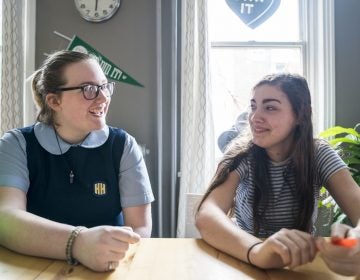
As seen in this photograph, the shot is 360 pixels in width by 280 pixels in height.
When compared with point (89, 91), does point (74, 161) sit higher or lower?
lower

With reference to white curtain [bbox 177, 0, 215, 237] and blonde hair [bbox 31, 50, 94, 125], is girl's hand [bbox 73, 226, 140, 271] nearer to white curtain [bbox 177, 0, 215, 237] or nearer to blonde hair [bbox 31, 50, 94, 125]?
blonde hair [bbox 31, 50, 94, 125]

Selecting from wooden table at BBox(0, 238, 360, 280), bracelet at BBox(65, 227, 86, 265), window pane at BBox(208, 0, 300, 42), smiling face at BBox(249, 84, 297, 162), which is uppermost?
window pane at BBox(208, 0, 300, 42)

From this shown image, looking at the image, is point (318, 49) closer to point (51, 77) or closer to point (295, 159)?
point (295, 159)

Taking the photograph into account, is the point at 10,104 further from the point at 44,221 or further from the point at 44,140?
the point at 44,221

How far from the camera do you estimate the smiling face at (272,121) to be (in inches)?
47.4

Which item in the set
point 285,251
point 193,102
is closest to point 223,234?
point 285,251

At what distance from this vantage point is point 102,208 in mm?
1156

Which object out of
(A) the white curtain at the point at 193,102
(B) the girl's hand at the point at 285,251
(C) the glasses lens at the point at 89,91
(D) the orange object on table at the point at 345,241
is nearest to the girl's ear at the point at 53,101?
(C) the glasses lens at the point at 89,91

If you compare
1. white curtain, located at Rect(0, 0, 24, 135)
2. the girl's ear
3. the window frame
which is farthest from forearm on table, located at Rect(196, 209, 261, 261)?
white curtain, located at Rect(0, 0, 24, 135)

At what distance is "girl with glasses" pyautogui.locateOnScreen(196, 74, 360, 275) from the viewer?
112 cm

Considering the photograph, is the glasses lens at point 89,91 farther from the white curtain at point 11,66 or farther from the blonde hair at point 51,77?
the white curtain at point 11,66

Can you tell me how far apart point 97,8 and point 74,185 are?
1776 mm

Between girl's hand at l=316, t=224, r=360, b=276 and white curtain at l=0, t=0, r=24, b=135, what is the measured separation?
2323 mm

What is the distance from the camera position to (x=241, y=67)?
107 inches
